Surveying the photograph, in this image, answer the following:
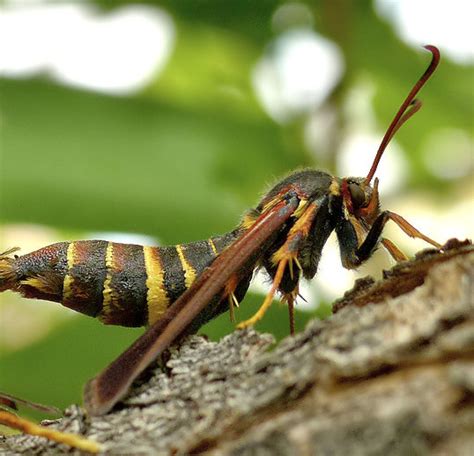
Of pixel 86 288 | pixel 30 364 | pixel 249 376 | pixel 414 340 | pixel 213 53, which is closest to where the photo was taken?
pixel 414 340

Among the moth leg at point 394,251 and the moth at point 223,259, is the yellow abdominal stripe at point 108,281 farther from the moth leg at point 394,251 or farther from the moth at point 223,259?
the moth leg at point 394,251

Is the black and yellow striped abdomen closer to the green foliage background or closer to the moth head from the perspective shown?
the moth head

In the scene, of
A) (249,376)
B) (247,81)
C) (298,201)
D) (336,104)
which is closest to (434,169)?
(336,104)

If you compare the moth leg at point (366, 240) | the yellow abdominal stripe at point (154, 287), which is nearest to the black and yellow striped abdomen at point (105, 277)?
the yellow abdominal stripe at point (154, 287)

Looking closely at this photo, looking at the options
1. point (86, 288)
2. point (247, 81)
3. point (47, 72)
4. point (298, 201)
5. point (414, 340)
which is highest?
point (47, 72)

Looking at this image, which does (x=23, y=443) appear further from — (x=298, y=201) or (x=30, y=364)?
(x=30, y=364)

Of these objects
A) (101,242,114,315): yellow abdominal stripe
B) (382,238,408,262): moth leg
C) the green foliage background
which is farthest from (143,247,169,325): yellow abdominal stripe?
the green foliage background

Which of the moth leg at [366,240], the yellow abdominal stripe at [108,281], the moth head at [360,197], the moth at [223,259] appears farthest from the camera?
the moth head at [360,197]
